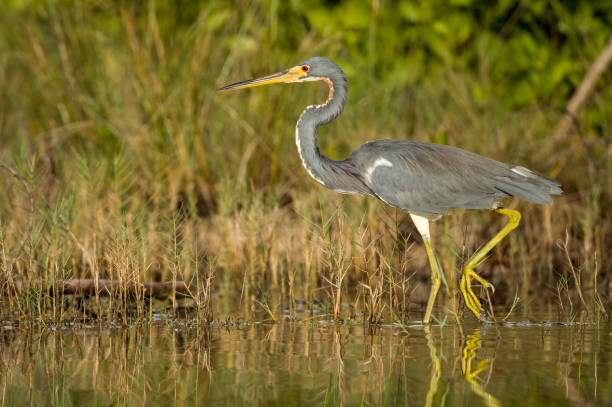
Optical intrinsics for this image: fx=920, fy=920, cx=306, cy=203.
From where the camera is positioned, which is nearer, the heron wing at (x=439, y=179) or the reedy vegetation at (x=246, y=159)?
the heron wing at (x=439, y=179)

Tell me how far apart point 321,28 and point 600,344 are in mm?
7041

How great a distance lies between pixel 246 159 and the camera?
27.1 ft

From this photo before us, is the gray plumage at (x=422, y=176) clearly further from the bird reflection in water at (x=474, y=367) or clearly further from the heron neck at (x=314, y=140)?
the bird reflection in water at (x=474, y=367)

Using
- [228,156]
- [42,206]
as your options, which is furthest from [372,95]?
[42,206]

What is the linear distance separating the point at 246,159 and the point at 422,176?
8.94 feet

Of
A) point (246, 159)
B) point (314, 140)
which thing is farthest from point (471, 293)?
point (246, 159)

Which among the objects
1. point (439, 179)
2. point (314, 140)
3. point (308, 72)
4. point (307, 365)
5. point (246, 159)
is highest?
point (308, 72)

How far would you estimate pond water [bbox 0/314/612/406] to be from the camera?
361 centimetres

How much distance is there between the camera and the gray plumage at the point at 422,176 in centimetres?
581

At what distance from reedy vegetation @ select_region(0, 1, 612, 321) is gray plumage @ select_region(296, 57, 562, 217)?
12.2 inches

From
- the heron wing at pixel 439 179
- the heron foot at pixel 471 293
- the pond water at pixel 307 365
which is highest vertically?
the heron wing at pixel 439 179

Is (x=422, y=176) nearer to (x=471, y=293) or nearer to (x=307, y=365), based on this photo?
(x=471, y=293)

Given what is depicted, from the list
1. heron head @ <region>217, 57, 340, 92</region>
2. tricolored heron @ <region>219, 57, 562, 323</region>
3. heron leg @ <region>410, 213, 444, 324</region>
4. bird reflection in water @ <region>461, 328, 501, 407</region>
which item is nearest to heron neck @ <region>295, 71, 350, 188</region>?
tricolored heron @ <region>219, 57, 562, 323</region>

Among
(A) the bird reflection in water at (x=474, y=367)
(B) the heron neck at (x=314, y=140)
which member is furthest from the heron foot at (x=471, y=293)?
(B) the heron neck at (x=314, y=140)
